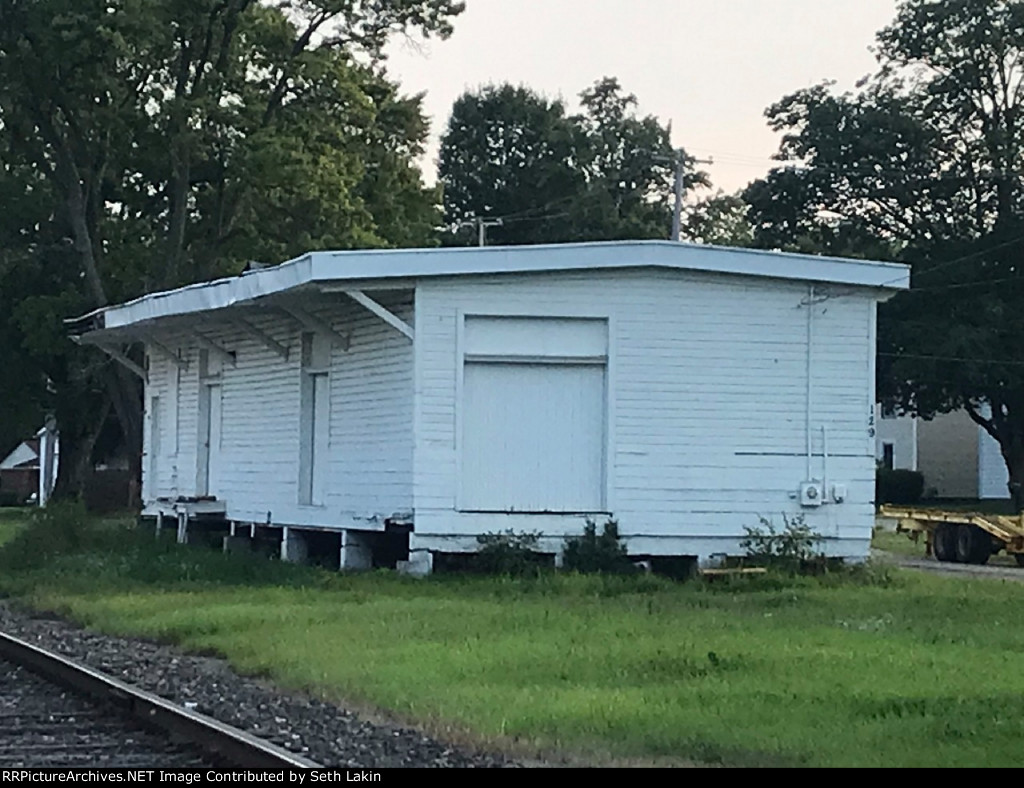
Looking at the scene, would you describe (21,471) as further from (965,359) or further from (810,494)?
(810,494)

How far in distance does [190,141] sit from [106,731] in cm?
2994

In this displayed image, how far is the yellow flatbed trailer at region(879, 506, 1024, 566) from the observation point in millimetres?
28172

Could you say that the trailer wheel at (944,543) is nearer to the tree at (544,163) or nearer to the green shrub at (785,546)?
the green shrub at (785,546)

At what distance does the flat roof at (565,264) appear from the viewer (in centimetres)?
1988

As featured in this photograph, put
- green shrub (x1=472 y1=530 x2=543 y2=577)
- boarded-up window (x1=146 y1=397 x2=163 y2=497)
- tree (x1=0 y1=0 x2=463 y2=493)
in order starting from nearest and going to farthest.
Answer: green shrub (x1=472 y1=530 x2=543 y2=577) → boarded-up window (x1=146 y1=397 x2=163 y2=497) → tree (x1=0 y1=0 x2=463 y2=493)

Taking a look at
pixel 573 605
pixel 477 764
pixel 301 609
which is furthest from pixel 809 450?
pixel 477 764

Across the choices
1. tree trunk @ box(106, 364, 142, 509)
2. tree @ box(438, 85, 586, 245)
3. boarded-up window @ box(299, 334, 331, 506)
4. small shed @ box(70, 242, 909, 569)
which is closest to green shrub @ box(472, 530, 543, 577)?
small shed @ box(70, 242, 909, 569)

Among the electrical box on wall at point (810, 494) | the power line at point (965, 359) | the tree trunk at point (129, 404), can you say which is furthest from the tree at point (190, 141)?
the electrical box on wall at point (810, 494)

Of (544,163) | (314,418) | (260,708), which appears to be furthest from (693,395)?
(544,163)

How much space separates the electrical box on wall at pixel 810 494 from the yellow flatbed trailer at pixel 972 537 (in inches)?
325

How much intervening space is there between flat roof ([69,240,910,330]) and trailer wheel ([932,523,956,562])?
353 inches

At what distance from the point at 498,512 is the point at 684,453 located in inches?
87.8

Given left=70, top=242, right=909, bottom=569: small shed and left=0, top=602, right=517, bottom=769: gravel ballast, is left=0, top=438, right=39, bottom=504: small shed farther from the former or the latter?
left=0, top=602, right=517, bottom=769: gravel ballast
